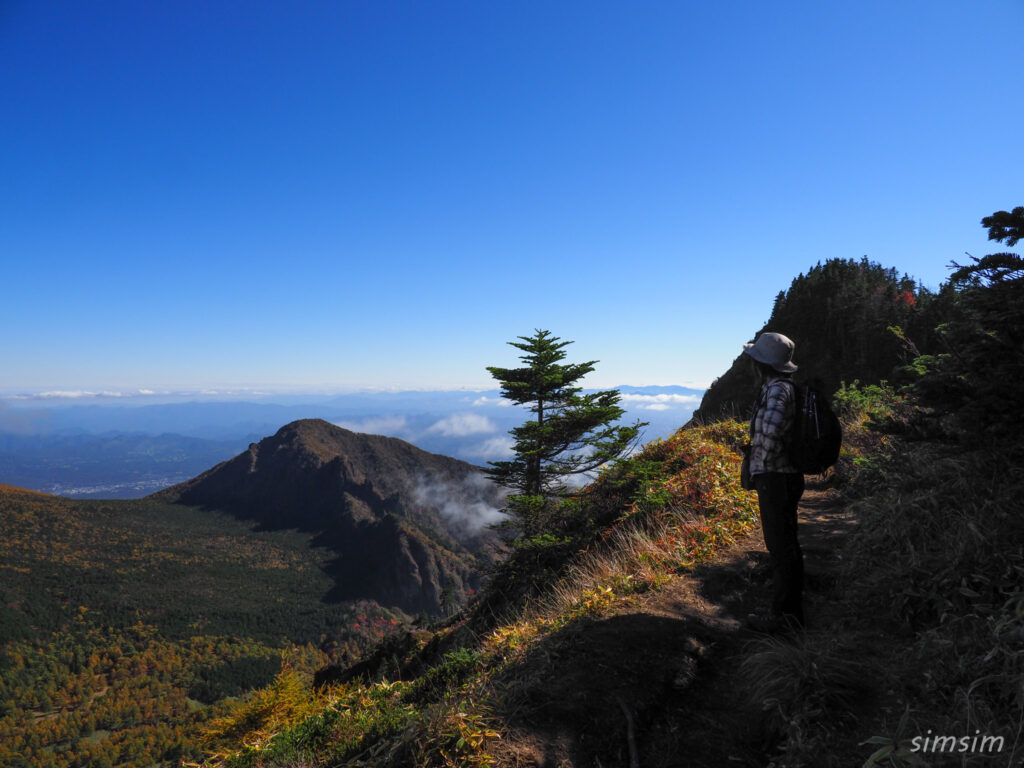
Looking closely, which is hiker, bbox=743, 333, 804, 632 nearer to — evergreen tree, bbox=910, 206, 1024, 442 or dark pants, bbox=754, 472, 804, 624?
dark pants, bbox=754, 472, 804, 624

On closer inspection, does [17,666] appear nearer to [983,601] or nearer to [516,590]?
[516,590]

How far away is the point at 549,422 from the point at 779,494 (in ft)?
36.1

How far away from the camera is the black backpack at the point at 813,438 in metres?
3.43

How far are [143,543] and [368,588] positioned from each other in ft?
225

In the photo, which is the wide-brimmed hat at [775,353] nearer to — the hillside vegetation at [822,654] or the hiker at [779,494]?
the hiker at [779,494]

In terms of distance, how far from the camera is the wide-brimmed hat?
3.77 metres

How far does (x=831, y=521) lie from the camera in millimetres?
6055

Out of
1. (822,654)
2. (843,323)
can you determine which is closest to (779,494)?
(822,654)

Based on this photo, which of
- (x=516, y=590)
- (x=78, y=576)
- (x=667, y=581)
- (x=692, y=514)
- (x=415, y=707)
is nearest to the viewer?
(x=415, y=707)

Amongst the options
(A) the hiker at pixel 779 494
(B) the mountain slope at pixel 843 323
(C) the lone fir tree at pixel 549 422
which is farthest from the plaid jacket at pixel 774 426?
(B) the mountain slope at pixel 843 323

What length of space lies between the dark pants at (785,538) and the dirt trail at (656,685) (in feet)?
0.77

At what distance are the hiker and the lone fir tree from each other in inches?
409

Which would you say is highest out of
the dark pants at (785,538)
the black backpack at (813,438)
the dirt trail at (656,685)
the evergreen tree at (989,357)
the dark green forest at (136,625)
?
the evergreen tree at (989,357)

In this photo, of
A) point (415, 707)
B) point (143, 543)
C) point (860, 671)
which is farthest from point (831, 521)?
point (143, 543)
